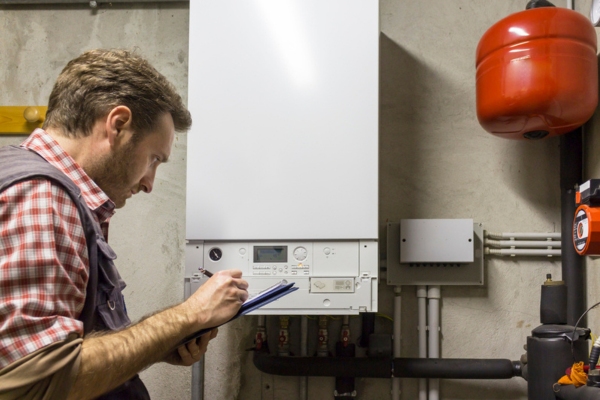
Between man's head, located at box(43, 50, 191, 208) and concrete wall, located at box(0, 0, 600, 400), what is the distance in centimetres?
76

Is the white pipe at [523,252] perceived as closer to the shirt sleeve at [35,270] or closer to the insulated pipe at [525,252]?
the insulated pipe at [525,252]

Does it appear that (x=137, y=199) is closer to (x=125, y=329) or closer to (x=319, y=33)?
(x=319, y=33)

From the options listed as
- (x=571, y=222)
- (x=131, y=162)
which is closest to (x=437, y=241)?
(x=571, y=222)

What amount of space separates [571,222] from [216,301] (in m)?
1.07

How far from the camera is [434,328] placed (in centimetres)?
162

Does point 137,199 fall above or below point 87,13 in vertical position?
below

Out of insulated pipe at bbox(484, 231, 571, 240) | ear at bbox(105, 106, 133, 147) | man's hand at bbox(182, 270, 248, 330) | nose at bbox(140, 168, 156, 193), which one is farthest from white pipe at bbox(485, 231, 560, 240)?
ear at bbox(105, 106, 133, 147)

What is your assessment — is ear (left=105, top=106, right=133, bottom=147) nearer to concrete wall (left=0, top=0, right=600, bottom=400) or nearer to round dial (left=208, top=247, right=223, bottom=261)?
round dial (left=208, top=247, right=223, bottom=261)

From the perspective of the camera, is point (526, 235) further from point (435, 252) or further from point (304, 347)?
point (304, 347)

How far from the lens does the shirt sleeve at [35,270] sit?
69 cm

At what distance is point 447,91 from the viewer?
172 centimetres

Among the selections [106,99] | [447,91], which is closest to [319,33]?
[447,91]

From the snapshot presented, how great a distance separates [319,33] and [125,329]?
927mm

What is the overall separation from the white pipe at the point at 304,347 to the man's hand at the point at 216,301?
67 centimetres
